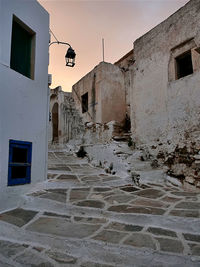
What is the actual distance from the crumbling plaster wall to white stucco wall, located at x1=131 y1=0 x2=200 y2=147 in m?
3.16

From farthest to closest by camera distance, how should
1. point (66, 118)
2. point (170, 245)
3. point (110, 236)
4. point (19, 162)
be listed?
point (66, 118) < point (19, 162) < point (110, 236) < point (170, 245)

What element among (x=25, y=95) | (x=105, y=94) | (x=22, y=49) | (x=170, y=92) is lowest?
(x=25, y=95)

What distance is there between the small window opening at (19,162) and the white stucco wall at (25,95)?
10cm

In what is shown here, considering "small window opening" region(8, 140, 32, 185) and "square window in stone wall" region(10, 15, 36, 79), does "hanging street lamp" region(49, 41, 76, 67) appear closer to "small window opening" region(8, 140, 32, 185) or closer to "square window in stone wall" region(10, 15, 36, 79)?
"square window in stone wall" region(10, 15, 36, 79)

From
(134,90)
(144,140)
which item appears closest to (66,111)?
(134,90)

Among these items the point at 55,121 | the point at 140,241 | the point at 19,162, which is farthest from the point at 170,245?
the point at 55,121

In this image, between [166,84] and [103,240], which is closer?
[103,240]

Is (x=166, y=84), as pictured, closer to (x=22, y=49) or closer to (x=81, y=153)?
(x=22, y=49)

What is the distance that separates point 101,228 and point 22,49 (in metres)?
4.21

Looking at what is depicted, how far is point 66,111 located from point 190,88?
830cm

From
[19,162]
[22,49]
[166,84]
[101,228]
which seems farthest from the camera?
[166,84]

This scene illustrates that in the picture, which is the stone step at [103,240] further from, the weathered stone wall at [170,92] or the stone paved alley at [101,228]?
the weathered stone wall at [170,92]

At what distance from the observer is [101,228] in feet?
9.12

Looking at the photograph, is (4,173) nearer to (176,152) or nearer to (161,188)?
(161,188)
